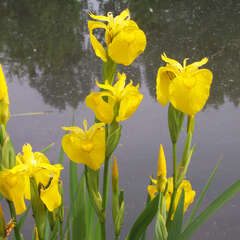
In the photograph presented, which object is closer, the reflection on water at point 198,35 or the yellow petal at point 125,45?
the yellow petal at point 125,45

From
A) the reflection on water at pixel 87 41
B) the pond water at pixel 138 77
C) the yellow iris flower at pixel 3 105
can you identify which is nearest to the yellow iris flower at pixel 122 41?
the yellow iris flower at pixel 3 105

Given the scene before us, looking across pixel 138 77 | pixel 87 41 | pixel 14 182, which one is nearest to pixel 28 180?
pixel 14 182

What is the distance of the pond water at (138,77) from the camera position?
1617 millimetres

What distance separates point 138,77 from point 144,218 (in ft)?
6.00

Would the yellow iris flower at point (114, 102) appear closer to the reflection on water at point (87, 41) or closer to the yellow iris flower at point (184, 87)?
the yellow iris flower at point (184, 87)

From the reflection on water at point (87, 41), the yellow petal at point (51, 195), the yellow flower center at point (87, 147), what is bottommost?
the yellow petal at point (51, 195)

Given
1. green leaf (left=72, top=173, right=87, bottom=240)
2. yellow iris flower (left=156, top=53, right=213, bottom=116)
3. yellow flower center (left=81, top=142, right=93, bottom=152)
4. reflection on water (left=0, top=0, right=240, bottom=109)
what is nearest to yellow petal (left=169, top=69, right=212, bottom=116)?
yellow iris flower (left=156, top=53, right=213, bottom=116)

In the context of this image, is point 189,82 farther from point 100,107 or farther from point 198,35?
point 198,35

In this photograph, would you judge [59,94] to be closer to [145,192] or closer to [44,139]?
[44,139]

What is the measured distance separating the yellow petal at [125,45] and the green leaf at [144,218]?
19 cm

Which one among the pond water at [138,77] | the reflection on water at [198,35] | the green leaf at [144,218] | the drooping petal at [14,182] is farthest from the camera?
the reflection on water at [198,35]

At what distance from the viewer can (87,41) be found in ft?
9.46

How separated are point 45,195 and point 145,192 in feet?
3.53

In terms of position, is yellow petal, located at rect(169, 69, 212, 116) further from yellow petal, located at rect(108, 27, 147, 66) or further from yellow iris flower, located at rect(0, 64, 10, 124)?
yellow iris flower, located at rect(0, 64, 10, 124)
